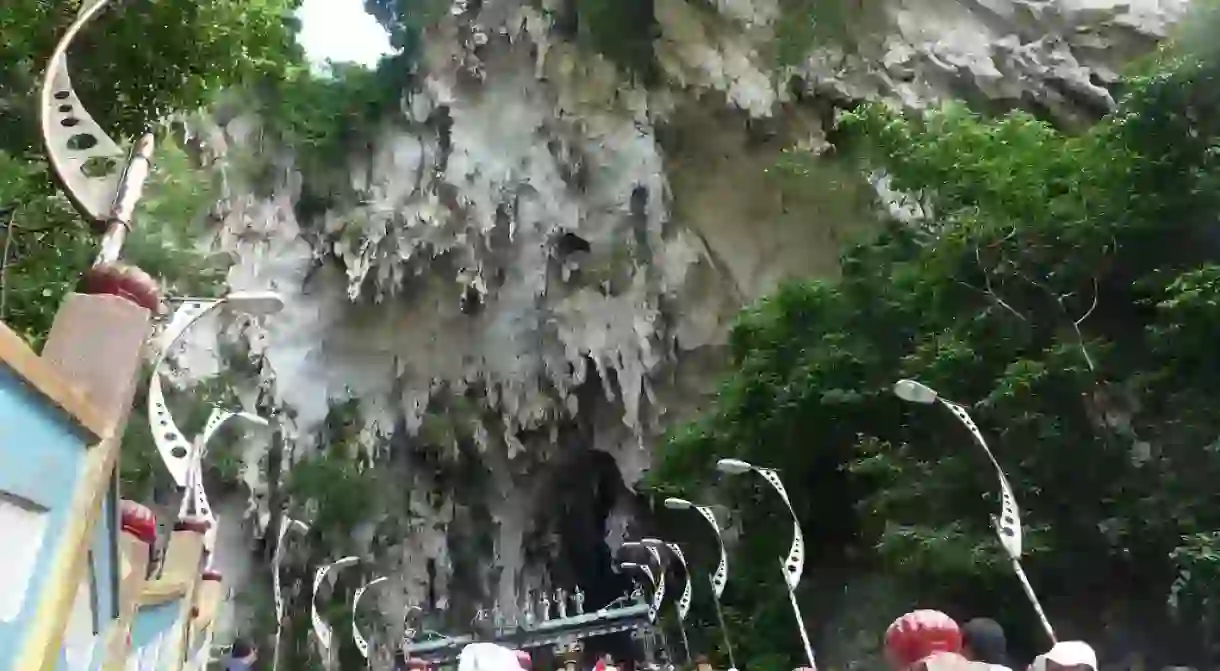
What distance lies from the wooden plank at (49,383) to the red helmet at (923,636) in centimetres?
228

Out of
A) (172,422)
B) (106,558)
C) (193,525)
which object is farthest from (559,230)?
(106,558)

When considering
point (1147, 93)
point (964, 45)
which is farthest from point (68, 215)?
point (964, 45)

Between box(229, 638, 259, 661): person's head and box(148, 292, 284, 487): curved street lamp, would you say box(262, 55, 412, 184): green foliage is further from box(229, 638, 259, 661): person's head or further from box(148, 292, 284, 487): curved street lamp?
box(148, 292, 284, 487): curved street lamp

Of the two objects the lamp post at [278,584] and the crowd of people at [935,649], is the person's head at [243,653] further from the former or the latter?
the crowd of people at [935,649]

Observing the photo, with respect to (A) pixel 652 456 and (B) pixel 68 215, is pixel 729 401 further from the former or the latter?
(B) pixel 68 215

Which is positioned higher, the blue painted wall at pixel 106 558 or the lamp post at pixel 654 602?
the lamp post at pixel 654 602

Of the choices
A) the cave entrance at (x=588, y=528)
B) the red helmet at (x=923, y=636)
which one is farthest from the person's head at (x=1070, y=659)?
the cave entrance at (x=588, y=528)

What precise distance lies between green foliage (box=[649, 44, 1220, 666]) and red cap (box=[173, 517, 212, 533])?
8192 mm

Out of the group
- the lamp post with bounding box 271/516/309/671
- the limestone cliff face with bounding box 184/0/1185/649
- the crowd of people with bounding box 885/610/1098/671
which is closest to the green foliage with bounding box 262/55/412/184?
the limestone cliff face with bounding box 184/0/1185/649

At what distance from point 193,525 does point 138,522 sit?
7.50 ft

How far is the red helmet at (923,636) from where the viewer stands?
2.44 meters

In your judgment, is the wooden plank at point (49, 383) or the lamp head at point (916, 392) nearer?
the wooden plank at point (49, 383)

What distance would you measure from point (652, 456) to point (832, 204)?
7162 millimetres

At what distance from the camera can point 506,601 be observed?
25016 millimetres
